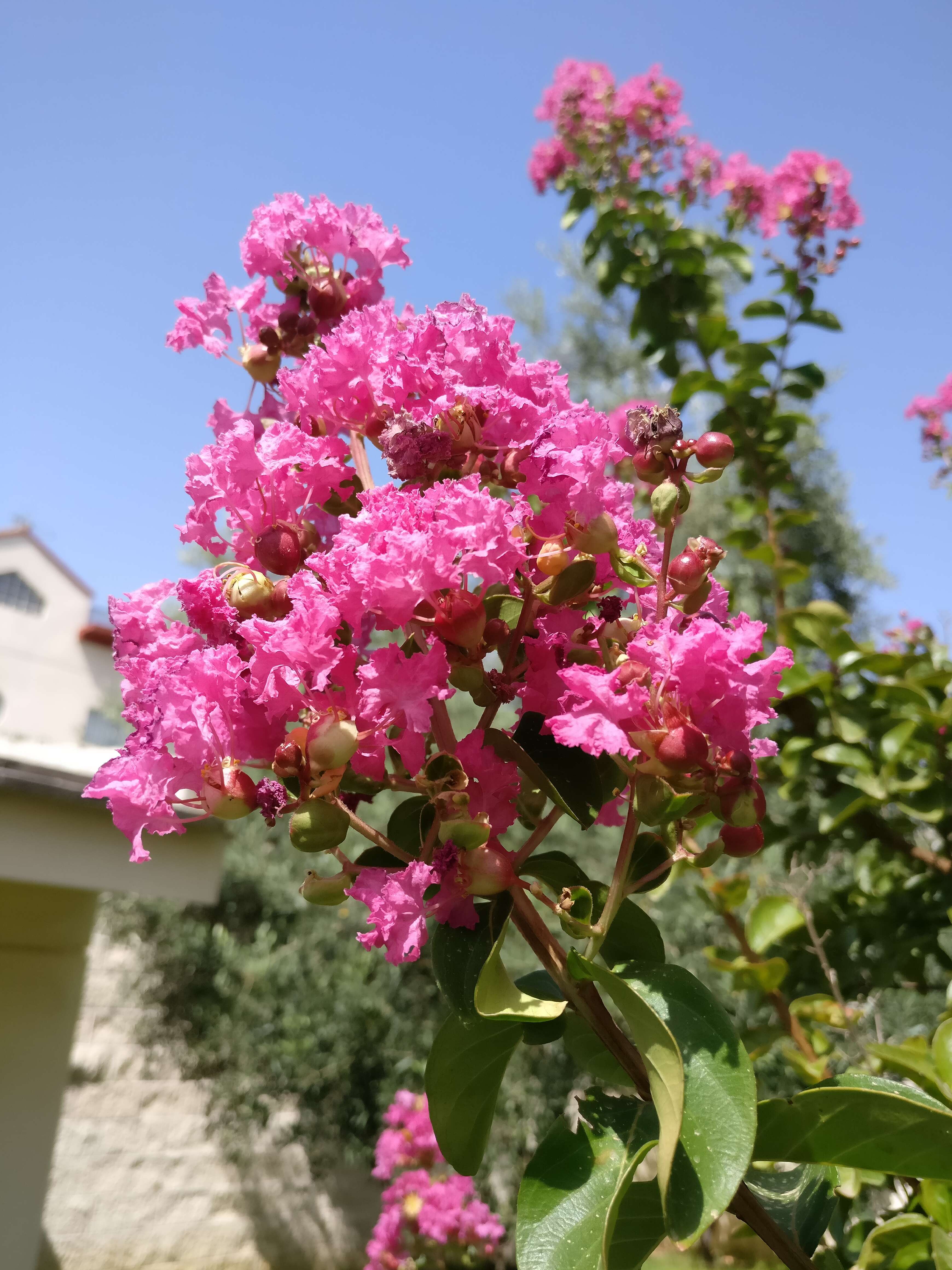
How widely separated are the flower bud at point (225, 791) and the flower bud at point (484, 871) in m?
0.13

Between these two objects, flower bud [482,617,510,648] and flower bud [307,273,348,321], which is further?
flower bud [307,273,348,321]

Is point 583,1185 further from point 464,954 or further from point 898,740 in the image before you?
point 898,740

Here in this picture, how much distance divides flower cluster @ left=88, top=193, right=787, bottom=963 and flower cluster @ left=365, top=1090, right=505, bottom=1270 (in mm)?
3322

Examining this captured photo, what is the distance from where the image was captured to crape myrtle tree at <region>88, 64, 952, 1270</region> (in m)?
0.50

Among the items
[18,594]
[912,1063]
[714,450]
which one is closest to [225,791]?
[714,450]

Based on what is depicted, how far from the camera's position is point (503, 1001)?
510mm

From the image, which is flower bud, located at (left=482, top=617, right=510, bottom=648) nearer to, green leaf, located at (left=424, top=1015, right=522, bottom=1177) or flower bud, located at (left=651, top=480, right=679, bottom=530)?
flower bud, located at (left=651, top=480, right=679, bottom=530)

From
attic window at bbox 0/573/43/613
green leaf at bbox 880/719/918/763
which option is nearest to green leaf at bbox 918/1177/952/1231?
green leaf at bbox 880/719/918/763

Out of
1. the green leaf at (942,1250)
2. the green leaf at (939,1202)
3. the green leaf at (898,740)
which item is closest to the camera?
the green leaf at (942,1250)

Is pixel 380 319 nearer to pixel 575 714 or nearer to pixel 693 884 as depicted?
pixel 575 714

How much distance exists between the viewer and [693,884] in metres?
1.81

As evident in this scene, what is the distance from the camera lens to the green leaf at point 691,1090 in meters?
0.45

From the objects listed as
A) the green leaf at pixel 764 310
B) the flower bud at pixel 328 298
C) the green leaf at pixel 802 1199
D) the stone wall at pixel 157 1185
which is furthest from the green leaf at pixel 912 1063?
the stone wall at pixel 157 1185

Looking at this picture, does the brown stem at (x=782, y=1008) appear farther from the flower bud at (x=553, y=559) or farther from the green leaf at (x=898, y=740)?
the flower bud at (x=553, y=559)
